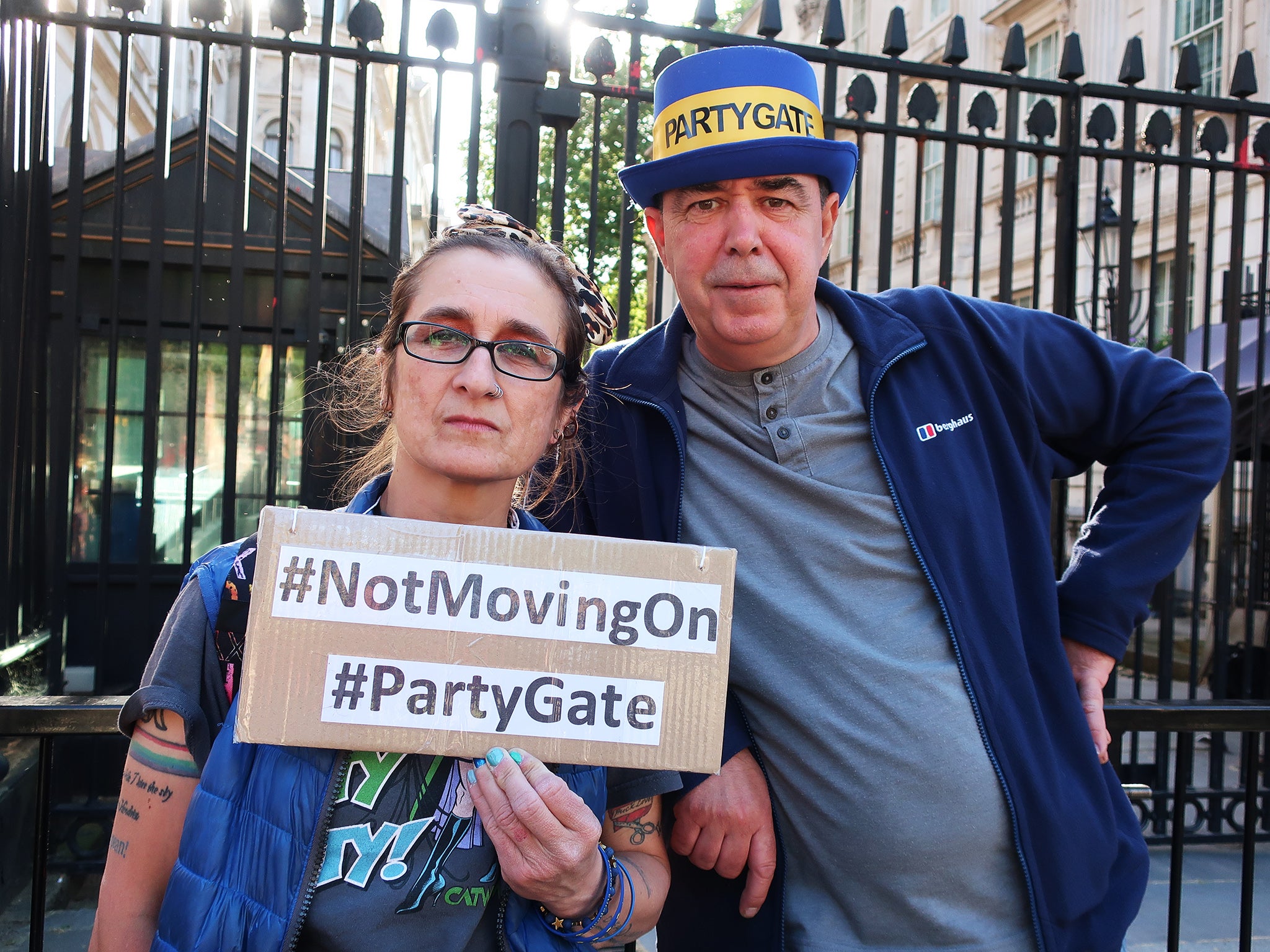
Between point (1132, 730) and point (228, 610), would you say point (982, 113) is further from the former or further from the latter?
point (228, 610)

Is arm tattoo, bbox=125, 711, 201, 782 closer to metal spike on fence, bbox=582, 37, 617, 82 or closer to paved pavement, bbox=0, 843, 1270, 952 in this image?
metal spike on fence, bbox=582, 37, 617, 82

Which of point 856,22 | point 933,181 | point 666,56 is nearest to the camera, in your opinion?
point 666,56

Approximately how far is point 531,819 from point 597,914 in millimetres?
271

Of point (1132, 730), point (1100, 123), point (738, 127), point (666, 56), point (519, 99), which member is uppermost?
point (666, 56)

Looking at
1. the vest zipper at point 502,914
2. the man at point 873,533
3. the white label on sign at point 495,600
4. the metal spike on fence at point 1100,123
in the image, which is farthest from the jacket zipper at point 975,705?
the metal spike on fence at point 1100,123

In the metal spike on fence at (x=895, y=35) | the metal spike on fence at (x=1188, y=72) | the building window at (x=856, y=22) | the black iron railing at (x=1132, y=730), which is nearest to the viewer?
the black iron railing at (x=1132, y=730)

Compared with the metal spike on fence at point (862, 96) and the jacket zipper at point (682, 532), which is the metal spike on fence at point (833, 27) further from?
the jacket zipper at point (682, 532)

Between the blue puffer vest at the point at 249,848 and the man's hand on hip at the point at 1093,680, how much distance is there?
1.30 metres

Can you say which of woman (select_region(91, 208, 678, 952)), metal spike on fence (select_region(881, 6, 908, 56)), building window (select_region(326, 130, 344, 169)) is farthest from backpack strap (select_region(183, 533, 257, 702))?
building window (select_region(326, 130, 344, 169))

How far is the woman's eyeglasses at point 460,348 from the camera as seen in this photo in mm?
1575

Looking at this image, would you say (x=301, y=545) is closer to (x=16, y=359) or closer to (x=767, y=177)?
(x=767, y=177)

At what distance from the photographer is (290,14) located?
2980 millimetres

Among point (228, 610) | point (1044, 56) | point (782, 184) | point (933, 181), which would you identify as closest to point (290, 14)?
point (782, 184)

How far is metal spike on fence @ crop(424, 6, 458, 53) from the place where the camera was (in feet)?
9.98
